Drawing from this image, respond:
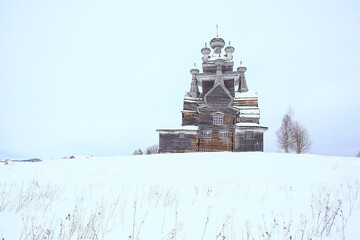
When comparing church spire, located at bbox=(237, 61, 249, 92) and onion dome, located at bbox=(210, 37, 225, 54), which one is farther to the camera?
onion dome, located at bbox=(210, 37, 225, 54)

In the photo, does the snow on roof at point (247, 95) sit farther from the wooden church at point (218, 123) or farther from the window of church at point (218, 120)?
the window of church at point (218, 120)

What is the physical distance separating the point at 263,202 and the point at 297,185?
298 cm

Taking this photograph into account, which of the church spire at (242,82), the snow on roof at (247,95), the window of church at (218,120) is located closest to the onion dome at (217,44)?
the church spire at (242,82)

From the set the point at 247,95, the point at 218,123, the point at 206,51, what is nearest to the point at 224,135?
the point at 218,123

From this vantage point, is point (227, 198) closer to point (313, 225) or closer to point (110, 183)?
point (313, 225)

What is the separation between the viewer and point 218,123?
78.7 feet

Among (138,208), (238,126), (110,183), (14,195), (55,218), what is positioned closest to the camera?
(55,218)

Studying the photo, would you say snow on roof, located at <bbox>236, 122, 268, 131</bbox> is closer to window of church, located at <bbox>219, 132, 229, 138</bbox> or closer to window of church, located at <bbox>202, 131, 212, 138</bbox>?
window of church, located at <bbox>219, 132, 229, 138</bbox>

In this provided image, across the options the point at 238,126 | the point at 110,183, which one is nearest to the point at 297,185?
the point at 110,183

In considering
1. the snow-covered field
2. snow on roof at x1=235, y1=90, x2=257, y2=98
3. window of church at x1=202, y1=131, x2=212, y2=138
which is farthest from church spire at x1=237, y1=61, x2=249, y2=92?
the snow-covered field

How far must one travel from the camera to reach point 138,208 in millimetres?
4297

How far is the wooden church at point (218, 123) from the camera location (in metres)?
23.4

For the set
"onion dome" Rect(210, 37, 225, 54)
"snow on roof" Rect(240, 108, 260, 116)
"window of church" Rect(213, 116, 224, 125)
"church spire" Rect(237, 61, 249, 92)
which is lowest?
"window of church" Rect(213, 116, 224, 125)

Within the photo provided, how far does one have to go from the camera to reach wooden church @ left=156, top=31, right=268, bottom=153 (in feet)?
76.8
